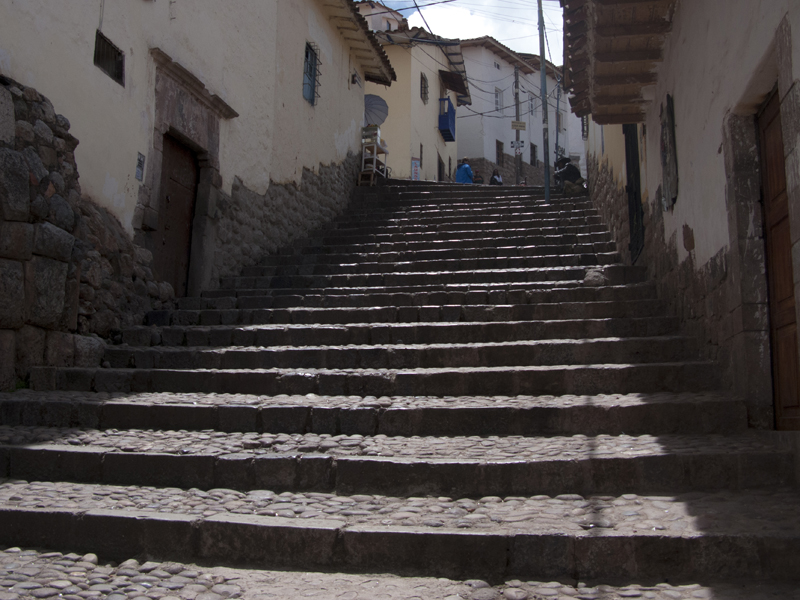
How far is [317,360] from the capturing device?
5859 millimetres

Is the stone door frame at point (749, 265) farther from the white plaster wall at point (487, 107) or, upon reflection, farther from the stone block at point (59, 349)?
the white plaster wall at point (487, 107)

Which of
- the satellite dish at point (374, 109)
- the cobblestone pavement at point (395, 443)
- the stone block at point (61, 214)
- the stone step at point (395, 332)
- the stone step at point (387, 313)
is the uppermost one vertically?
the satellite dish at point (374, 109)

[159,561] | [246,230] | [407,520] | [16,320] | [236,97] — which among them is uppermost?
[236,97]

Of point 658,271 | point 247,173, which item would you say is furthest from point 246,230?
point 658,271

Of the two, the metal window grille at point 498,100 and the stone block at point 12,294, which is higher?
the metal window grille at point 498,100

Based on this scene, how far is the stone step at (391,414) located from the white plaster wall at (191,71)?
2.30 metres

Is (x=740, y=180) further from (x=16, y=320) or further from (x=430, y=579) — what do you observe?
(x=16, y=320)

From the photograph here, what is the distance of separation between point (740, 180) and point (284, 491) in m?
3.26

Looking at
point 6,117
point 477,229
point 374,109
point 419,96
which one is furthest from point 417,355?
point 419,96

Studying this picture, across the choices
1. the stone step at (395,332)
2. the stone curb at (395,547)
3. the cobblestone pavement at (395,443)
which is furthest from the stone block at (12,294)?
the stone curb at (395,547)

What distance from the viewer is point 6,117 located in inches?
205

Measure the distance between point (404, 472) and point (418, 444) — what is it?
0.47 meters

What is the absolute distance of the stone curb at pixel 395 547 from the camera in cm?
290

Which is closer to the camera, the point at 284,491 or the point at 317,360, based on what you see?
the point at 284,491
